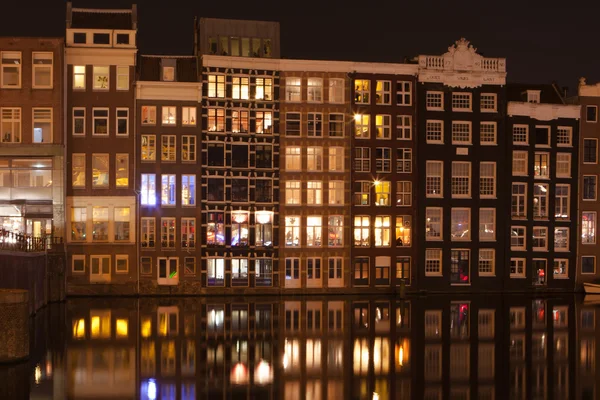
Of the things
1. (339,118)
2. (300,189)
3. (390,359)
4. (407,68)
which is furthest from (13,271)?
(407,68)

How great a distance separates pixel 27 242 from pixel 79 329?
10.4 m

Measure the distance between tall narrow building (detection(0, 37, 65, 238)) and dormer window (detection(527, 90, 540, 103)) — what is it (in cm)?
4196

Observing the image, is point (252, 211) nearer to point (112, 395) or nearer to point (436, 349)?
point (436, 349)

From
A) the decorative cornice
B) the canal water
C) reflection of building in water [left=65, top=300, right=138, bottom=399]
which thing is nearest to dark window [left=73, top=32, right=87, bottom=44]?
the canal water

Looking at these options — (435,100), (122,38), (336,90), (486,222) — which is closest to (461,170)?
(486,222)

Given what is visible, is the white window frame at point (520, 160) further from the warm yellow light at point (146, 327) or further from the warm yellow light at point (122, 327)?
the warm yellow light at point (122, 327)

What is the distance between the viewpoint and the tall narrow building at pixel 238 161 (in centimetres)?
6669

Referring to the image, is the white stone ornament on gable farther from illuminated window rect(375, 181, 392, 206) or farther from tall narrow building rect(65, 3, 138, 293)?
tall narrow building rect(65, 3, 138, 293)

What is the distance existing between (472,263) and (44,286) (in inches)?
1457

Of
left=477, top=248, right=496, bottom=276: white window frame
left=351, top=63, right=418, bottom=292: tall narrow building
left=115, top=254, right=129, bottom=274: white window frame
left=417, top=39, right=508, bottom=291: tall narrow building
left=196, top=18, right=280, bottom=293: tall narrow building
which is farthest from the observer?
left=477, top=248, right=496, bottom=276: white window frame

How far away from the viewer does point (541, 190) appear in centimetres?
7381

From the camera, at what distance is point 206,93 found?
66812 mm

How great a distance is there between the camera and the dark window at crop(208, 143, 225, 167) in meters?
67.0

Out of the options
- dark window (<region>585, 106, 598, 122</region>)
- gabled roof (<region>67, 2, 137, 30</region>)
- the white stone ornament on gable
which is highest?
gabled roof (<region>67, 2, 137, 30</region>)
